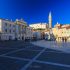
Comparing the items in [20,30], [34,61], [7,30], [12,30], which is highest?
[20,30]

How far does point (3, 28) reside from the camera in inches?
2675

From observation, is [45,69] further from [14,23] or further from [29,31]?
[29,31]

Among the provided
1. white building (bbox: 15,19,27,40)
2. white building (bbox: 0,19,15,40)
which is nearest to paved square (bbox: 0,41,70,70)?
white building (bbox: 0,19,15,40)

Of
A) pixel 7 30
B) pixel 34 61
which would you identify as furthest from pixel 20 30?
pixel 34 61

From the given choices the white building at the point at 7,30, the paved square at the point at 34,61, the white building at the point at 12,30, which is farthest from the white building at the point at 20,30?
the paved square at the point at 34,61

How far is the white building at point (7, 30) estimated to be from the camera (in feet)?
221

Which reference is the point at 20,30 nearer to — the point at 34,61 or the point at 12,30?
the point at 12,30

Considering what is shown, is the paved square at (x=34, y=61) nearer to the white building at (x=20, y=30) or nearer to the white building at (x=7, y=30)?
the white building at (x=7, y=30)

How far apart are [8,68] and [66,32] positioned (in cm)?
7913

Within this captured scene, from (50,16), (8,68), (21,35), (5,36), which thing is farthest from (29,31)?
(8,68)

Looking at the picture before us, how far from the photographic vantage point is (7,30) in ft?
234

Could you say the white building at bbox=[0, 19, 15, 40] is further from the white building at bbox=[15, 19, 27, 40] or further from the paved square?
the paved square

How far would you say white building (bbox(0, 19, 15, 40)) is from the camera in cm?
6722

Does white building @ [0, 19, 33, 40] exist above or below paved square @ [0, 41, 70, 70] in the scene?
Answer: above
